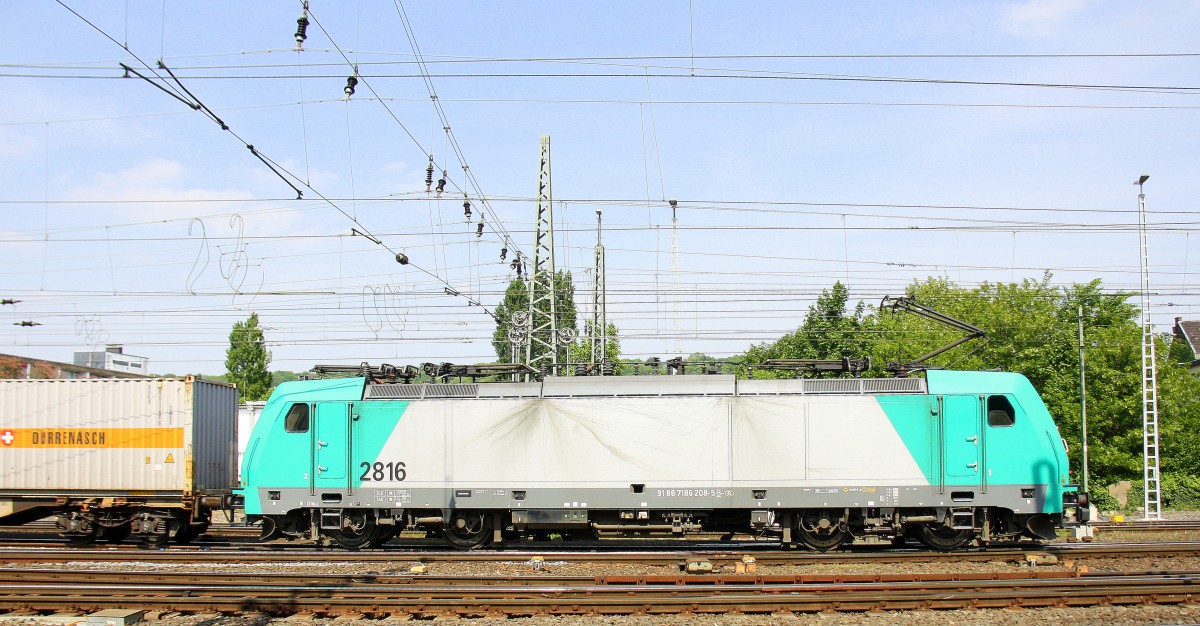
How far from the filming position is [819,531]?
1619cm

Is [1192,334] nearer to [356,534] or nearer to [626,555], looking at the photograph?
[626,555]

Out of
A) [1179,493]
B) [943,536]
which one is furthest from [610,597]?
[1179,493]

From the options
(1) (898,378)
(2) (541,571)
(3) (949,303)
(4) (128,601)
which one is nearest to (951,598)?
(1) (898,378)

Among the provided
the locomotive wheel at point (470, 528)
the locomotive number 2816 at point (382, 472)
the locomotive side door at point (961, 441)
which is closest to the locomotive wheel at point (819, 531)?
the locomotive side door at point (961, 441)

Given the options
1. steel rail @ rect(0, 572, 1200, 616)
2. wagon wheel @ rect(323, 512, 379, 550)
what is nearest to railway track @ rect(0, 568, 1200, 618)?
steel rail @ rect(0, 572, 1200, 616)

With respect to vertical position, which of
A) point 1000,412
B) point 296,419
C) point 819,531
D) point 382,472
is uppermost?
point 1000,412

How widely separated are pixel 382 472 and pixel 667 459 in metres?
5.48

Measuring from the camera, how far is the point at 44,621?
11344 millimetres

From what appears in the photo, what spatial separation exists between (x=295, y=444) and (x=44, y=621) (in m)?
5.86

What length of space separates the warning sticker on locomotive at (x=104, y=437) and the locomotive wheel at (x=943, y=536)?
15.2 m

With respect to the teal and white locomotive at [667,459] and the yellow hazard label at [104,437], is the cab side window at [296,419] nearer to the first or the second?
the teal and white locomotive at [667,459]

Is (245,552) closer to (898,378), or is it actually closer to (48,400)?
(48,400)

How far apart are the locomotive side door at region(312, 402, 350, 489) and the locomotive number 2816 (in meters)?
0.37

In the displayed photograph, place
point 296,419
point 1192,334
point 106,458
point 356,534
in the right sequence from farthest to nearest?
point 1192,334
point 106,458
point 356,534
point 296,419
